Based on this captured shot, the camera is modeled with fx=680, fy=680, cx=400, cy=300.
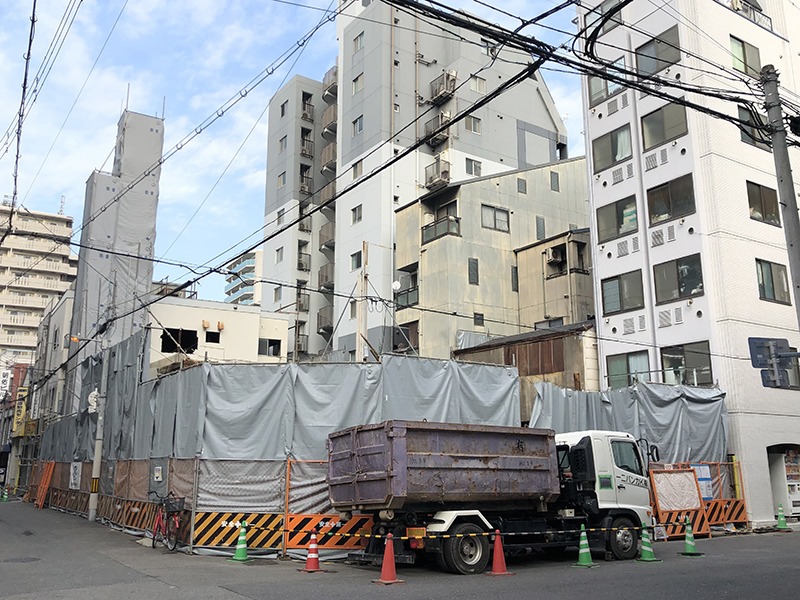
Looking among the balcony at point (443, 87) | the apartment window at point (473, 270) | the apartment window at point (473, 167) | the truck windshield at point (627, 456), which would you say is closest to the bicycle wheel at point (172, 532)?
the truck windshield at point (627, 456)

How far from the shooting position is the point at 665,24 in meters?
27.3

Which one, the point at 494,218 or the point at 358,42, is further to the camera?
the point at 358,42

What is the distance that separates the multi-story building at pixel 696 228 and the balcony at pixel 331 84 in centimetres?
2485

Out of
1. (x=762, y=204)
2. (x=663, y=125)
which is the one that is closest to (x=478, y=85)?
(x=663, y=125)

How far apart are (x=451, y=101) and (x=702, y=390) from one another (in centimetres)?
2608

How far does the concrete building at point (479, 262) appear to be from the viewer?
34812 millimetres

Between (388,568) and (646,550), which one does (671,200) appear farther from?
(388,568)

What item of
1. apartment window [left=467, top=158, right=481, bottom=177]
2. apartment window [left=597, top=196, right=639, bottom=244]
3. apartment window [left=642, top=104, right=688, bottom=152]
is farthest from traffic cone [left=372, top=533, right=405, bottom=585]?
apartment window [left=467, top=158, right=481, bottom=177]

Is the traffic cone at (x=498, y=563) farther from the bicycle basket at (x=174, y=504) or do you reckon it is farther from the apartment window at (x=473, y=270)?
the apartment window at (x=473, y=270)

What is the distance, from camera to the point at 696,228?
82.7 ft

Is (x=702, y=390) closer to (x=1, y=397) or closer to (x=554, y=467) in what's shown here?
(x=554, y=467)

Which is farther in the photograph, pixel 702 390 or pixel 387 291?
pixel 387 291

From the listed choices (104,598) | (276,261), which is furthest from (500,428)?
(276,261)

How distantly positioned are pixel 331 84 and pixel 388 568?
43.6 m
